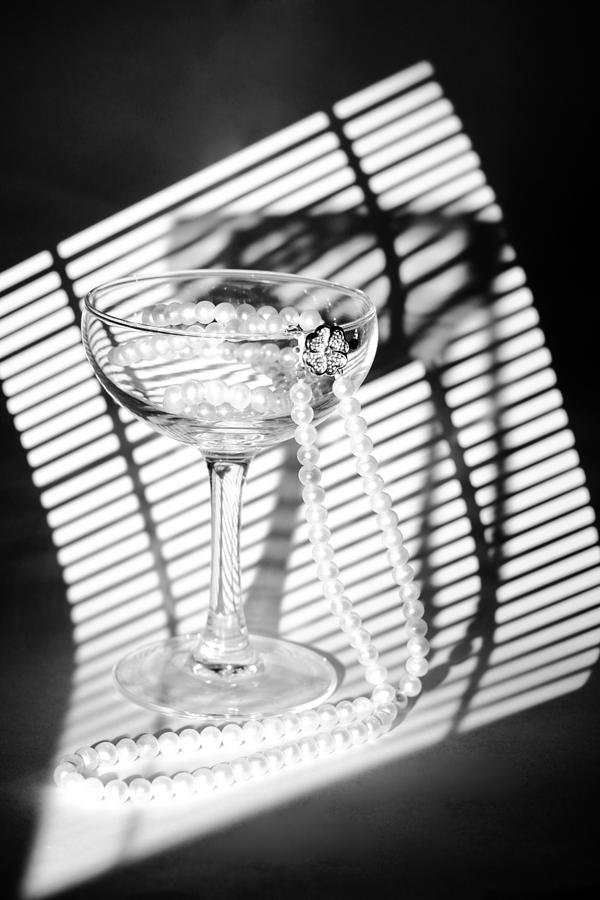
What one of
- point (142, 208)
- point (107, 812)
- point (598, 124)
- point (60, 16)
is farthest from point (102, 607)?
point (598, 124)

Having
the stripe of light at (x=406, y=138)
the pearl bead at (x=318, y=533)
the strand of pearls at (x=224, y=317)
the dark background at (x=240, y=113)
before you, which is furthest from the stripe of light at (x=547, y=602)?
the stripe of light at (x=406, y=138)

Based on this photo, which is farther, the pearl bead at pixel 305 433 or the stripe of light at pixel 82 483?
the stripe of light at pixel 82 483

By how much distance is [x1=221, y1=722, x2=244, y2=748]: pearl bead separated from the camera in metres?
0.75

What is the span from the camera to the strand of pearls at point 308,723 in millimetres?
689

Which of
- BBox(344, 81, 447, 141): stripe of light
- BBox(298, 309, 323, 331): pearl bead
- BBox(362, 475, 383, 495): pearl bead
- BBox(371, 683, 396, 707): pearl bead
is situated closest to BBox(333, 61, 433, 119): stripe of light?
BBox(344, 81, 447, 141): stripe of light

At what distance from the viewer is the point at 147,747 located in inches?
28.7

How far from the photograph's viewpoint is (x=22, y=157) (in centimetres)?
116

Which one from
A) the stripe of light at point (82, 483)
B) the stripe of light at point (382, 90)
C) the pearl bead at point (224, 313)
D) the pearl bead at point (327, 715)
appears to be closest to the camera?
the pearl bead at point (327, 715)

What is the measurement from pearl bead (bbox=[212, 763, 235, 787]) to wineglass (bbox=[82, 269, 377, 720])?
7 cm

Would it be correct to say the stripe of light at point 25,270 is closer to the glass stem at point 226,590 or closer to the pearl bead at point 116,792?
the glass stem at point 226,590

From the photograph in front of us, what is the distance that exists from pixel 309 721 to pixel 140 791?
132mm

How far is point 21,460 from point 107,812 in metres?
0.50

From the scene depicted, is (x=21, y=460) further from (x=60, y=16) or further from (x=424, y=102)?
(x=424, y=102)

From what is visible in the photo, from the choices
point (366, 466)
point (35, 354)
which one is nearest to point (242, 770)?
point (366, 466)
